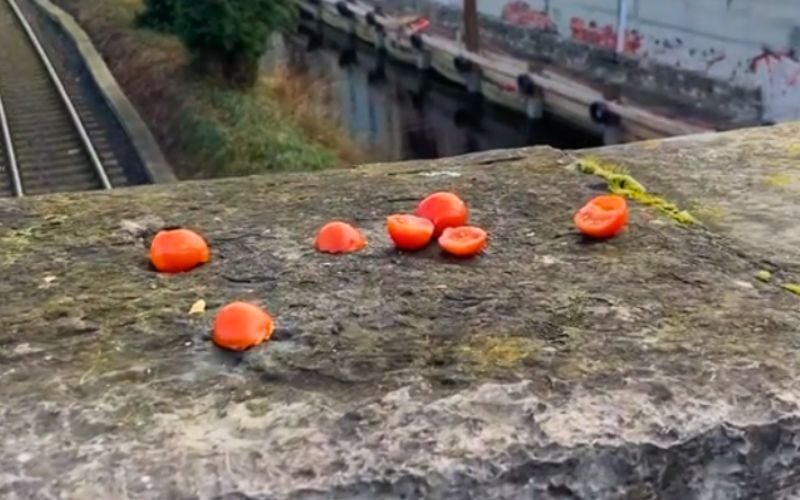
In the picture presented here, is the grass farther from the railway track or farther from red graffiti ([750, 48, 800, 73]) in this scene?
red graffiti ([750, 48, 800, 73])

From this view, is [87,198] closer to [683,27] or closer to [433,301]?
[433,301]

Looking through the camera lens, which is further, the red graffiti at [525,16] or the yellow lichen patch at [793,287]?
the red graffiti at [525,16]

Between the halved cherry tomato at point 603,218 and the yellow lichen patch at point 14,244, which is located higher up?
the halved cherry tomato at point 603,218

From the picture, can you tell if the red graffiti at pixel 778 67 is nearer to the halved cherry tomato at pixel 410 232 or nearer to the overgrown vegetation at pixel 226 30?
the overgrown vegetation at pixel 226 30

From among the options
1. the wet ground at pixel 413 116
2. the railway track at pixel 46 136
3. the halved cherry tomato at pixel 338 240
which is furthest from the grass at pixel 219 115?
the halved cherry tomato at pixel 338 240

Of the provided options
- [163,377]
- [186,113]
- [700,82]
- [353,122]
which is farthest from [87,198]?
[353,122]
